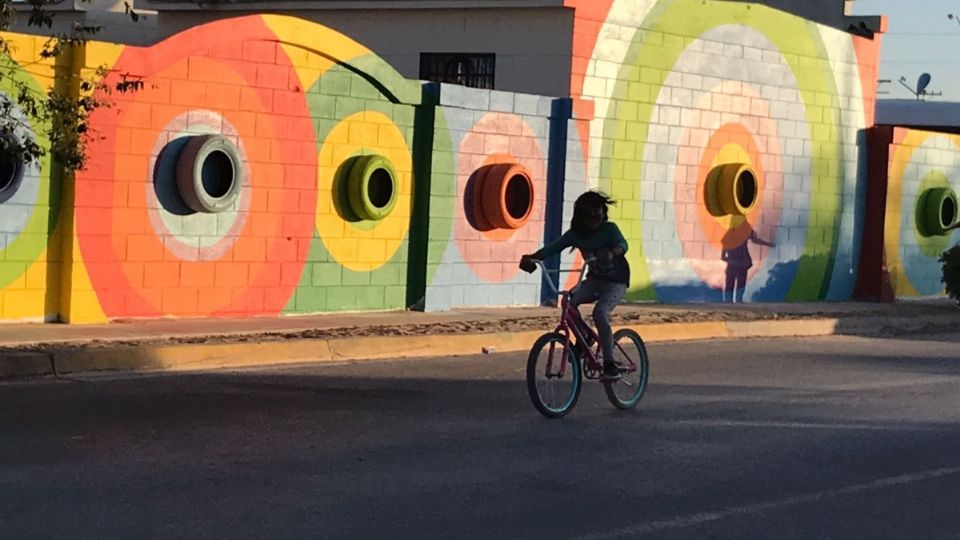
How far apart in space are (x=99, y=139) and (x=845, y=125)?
15.2 meters

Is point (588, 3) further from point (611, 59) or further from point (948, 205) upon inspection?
point (948, 205)

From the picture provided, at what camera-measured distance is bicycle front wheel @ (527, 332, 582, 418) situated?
460 inches

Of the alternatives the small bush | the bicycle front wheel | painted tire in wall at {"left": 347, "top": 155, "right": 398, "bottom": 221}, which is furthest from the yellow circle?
the small bush

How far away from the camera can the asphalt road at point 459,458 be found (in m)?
7.92

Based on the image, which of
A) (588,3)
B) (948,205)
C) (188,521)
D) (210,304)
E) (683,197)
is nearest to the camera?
(188,521)

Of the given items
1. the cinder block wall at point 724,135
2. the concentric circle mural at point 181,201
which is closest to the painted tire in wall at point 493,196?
the cinder block wall at point 724,135

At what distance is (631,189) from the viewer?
22516 mm

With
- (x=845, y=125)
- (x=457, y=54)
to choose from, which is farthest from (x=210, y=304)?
(x=845, y=125)

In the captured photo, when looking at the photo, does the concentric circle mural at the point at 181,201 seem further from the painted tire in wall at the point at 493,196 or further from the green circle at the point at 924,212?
the green circle at the point at 924,212

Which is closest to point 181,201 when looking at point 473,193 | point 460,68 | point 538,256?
point 473,193

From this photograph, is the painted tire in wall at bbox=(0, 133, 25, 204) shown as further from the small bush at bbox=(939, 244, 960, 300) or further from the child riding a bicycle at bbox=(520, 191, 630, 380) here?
the small bush at bbox=(939, 244, 960, 300)

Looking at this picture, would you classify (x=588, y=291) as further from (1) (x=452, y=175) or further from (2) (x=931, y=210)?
(2) (x=931, y=210)

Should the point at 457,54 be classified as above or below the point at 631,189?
above

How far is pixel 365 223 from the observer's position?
1880cm
